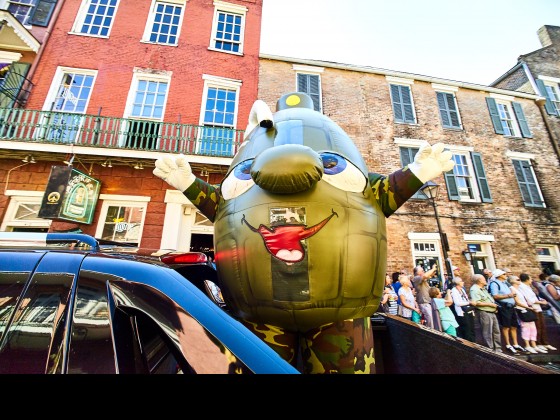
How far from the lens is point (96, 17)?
1044 centimetres

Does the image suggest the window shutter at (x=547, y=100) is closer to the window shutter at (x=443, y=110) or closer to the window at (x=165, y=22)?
the window shutter at (x=443, y=110)

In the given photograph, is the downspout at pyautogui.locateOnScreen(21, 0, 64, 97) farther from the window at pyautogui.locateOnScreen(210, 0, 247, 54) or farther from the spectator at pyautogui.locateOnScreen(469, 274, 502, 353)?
the spectator at pyautogui.locateOnScreen(469, 274, 502, 353)

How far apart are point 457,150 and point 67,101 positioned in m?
15.5

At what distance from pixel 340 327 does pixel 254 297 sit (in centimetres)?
63

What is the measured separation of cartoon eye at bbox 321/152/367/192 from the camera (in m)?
1.83

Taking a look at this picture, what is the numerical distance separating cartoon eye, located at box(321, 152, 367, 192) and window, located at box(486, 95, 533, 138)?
1500cm

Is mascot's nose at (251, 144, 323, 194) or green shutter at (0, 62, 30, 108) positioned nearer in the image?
mascot's nose at (251, 144, 323, 194)

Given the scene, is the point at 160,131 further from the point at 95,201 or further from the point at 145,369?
the point at 145,369

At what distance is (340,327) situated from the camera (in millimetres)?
1801

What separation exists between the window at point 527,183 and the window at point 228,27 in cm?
1340

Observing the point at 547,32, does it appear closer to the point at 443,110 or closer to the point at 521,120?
the point at 443,110

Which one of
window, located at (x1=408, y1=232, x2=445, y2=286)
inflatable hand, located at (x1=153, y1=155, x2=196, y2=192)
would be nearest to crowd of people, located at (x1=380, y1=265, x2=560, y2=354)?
window, located at (x1=408, y1=232, x2=445, y2=286)

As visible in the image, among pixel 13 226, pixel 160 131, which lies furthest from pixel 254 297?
pixel 13 226

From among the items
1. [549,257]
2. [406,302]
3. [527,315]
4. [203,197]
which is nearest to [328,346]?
[203,197]
